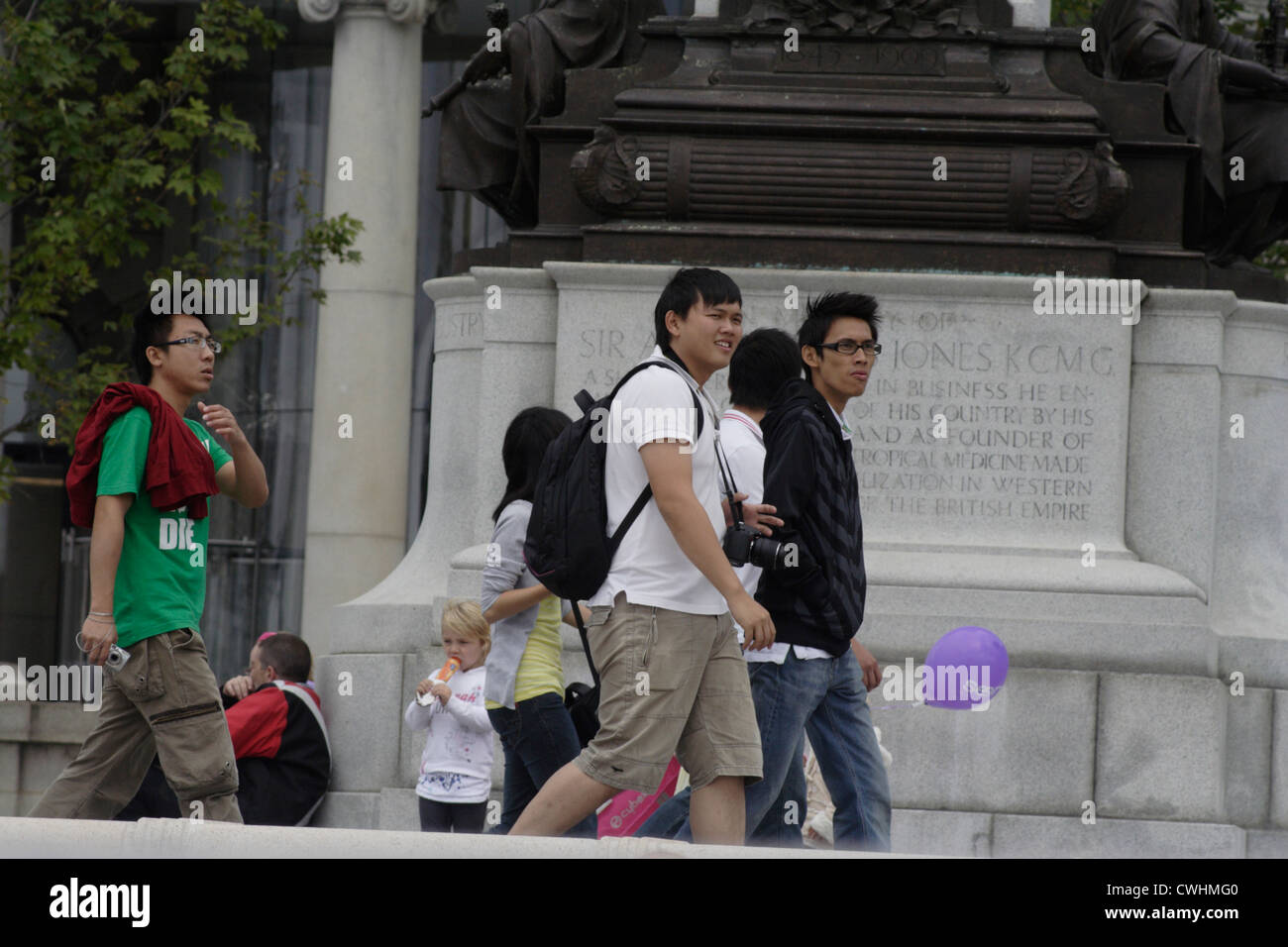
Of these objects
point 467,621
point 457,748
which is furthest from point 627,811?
point 467,621

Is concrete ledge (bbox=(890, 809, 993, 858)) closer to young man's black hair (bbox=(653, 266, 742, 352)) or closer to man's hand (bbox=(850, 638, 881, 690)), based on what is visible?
man's hand (bbox=(850, 638, 881, 690))

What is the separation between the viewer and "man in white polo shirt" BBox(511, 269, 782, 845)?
6.79 metres

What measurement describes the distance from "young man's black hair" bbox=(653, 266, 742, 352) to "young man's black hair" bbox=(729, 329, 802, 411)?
91 cm

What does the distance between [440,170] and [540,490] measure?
4907mm

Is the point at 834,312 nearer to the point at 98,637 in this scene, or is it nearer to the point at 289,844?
the point at 98,637

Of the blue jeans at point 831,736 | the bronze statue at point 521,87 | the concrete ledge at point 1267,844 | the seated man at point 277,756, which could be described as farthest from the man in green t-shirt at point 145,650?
the concrete ledge at point 1267,844

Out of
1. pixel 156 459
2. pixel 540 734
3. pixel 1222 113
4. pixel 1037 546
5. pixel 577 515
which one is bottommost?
pixel 540 734

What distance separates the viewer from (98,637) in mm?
7008

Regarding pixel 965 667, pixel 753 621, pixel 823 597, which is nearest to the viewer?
pixel 753 621

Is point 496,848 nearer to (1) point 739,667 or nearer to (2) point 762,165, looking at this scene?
(1) point 739,667

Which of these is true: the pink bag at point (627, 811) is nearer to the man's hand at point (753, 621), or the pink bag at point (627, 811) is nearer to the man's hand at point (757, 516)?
the man's hand at point (757, 516)

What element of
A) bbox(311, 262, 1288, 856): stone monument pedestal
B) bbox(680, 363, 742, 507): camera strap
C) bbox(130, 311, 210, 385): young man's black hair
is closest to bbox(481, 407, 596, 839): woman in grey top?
bbox(680, 363, 742, 507): camera strap

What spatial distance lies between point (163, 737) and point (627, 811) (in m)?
1.75

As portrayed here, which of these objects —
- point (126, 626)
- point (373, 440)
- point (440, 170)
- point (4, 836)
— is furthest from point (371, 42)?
point (4, 836)
